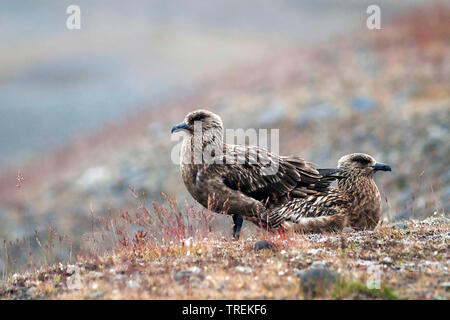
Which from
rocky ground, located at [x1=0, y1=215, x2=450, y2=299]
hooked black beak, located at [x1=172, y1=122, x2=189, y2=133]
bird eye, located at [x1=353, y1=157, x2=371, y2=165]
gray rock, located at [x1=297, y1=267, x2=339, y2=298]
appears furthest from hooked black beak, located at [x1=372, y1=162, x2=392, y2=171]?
gray rock, located at [x1=297, y1=267, x2=339, y2=298]

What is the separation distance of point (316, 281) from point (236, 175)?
10.6 ft

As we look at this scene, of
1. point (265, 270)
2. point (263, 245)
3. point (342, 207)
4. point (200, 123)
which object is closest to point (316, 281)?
point (265, 270)

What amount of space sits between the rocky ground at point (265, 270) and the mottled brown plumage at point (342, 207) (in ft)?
2.41

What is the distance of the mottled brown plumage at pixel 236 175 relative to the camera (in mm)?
8422

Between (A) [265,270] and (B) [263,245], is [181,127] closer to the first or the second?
(B) [263,245]

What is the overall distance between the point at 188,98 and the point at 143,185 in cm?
786

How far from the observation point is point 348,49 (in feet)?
77.9

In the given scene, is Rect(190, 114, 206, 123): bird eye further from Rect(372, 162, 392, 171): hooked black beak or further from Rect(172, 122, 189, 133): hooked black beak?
Rect(372, 162, 392, 171): hooked black beak

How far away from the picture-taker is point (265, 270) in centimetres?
625

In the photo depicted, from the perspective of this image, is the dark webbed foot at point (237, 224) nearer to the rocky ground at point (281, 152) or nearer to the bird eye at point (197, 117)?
the rocky ground at point (281, 152)

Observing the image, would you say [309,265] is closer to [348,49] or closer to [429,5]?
[348,49]

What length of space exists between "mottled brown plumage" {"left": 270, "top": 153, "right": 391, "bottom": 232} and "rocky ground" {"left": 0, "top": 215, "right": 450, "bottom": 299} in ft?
2.41

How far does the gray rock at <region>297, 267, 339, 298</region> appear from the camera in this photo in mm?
5566

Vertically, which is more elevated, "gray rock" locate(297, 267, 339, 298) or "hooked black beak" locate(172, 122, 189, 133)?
"hooked black beak" locate(172, 122, 189, 133)
